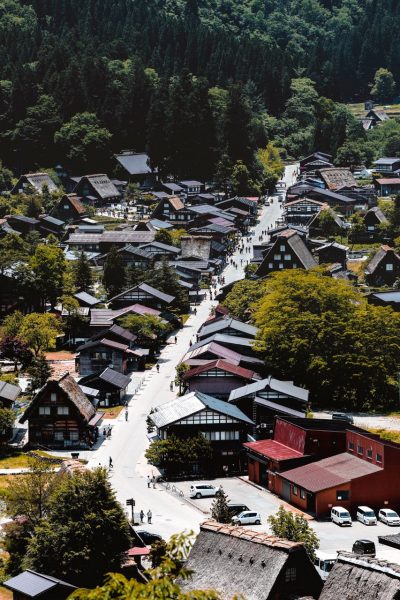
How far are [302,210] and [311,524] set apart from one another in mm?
55619

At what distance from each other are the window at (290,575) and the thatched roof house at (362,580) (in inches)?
64.0

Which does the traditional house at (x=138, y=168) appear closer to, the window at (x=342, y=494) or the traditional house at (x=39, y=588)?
the window at (x=342, y=494)

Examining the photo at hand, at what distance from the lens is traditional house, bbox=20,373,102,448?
Result: 47469mm

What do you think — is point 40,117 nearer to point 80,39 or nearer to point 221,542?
point 80,39

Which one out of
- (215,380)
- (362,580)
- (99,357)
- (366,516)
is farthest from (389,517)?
(99,357)

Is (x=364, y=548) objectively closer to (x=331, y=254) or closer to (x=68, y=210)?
(x=331, y=254)

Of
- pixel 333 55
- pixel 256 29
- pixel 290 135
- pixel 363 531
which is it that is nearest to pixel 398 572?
pixel 363 531

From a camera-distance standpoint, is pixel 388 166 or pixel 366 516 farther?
pixel 388 166

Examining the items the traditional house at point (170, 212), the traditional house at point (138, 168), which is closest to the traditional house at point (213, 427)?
the traditional house at point (170, 212)

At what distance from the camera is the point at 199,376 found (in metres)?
51.4

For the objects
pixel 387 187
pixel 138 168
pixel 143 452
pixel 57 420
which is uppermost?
pixel 387 187

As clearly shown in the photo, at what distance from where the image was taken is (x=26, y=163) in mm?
104000

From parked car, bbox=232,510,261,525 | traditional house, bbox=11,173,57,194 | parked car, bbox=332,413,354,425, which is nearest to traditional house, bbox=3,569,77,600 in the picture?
parked car, bbox=232,510,261,525

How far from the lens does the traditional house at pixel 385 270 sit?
7619 cm
